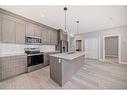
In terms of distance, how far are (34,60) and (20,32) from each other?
142cm

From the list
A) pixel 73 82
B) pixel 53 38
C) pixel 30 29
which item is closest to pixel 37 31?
pixel 30 29

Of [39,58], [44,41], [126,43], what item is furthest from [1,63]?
[126,43]

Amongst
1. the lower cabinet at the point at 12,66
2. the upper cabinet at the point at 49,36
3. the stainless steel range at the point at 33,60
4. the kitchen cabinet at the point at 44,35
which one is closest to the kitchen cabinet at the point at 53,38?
the upper cabinet at the point at 49,36

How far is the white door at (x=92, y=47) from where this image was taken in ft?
22.5

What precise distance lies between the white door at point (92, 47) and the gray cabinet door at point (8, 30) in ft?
19.8

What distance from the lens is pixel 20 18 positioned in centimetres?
337

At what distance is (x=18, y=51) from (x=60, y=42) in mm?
3118

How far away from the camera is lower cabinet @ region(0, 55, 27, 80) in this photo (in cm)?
267

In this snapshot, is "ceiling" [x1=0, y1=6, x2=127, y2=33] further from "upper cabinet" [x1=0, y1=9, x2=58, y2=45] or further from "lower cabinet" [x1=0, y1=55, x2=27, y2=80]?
"lower cabinet" [x1=0, y1=55, x2=27, y2=80]

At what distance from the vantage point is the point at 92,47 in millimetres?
7141

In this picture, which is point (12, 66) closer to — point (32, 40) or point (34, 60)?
point (34, 60)

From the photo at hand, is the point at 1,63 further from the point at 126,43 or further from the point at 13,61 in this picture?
the point at 126,43

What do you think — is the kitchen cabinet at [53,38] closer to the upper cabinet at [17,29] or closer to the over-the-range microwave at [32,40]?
the upper cabinet at [17,29]

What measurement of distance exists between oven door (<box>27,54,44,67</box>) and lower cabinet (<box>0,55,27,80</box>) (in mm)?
204
